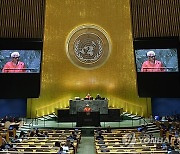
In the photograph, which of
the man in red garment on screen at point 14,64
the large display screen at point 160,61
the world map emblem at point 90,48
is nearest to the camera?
the large display screen at point 160,61

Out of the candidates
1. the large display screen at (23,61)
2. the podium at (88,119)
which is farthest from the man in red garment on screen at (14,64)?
the podium at (88,119)

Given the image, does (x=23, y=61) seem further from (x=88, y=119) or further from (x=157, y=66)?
(x=157, y=66)

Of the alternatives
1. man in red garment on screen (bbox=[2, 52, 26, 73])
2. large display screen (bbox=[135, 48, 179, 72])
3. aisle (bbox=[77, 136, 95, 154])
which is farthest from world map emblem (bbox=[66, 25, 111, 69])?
aisle (bbox=[77, 136, 95, 154])

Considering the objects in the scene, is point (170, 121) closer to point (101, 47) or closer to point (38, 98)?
point (101, 47)

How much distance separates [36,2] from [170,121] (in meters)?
11.2

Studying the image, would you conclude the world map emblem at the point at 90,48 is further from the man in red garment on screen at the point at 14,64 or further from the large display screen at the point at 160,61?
the man in red garment on screen at the point at 14,64

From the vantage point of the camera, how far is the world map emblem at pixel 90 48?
2161 cm

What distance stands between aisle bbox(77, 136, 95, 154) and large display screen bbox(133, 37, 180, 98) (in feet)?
18.6

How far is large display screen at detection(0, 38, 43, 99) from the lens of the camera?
20031mm

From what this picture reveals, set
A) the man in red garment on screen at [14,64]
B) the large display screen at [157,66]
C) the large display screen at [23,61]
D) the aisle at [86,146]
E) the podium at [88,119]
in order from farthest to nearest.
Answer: the man in red garment on screen at [14,64], the large display screen at [23,61], the large display screen at [157,66], the podium at [88,119], the aisle at [86,146]

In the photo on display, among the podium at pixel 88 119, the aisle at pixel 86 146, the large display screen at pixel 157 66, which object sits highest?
the large display screen at pixel 157 66

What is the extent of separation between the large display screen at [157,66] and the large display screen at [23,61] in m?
6.34

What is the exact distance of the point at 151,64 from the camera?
67.2 ft

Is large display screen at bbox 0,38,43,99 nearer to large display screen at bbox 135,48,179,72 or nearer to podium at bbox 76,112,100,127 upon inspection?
podium at bbox 76,112,100,127
